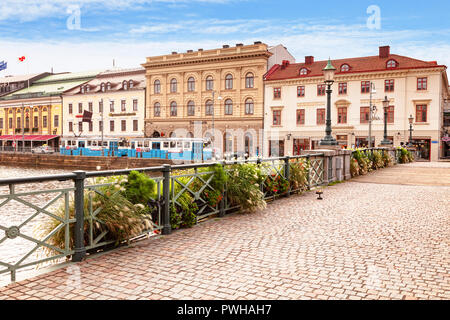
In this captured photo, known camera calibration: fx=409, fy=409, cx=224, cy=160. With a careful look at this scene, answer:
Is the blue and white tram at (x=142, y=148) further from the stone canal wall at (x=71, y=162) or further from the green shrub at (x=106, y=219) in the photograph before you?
the green shrub at (x=106, y=219)

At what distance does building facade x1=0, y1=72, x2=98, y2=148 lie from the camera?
226ft

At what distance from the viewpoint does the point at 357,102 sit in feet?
153

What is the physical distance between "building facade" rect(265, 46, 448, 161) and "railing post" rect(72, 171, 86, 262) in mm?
38817

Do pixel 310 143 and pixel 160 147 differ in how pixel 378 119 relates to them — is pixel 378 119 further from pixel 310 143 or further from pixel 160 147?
pixel 160 147

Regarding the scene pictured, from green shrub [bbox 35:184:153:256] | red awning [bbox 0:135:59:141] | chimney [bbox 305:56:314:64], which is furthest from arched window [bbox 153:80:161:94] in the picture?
green shrub [bbox 35:184:153:256]

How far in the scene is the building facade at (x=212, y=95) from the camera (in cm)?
5256

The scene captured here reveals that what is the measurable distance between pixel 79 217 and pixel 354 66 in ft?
152

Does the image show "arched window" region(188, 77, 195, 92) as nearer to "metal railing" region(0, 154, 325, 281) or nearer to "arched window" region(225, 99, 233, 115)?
"arched window" region(225, 99, 233, 115)

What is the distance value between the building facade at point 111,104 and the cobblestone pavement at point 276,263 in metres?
54.6

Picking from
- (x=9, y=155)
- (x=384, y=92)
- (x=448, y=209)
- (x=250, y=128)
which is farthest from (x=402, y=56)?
(x=9, y=155)

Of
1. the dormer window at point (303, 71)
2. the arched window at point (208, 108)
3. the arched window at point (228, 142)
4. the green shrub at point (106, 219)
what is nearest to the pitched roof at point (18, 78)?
the arched window at point (208, 108)

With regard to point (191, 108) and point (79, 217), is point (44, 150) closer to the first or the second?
point (191, 108)

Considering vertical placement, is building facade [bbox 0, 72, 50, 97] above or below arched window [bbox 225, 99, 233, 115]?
above

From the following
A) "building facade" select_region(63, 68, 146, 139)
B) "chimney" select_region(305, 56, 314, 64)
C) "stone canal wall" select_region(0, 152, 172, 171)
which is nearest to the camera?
"stone canal wall" select_region(0, 152, 172, 171)
